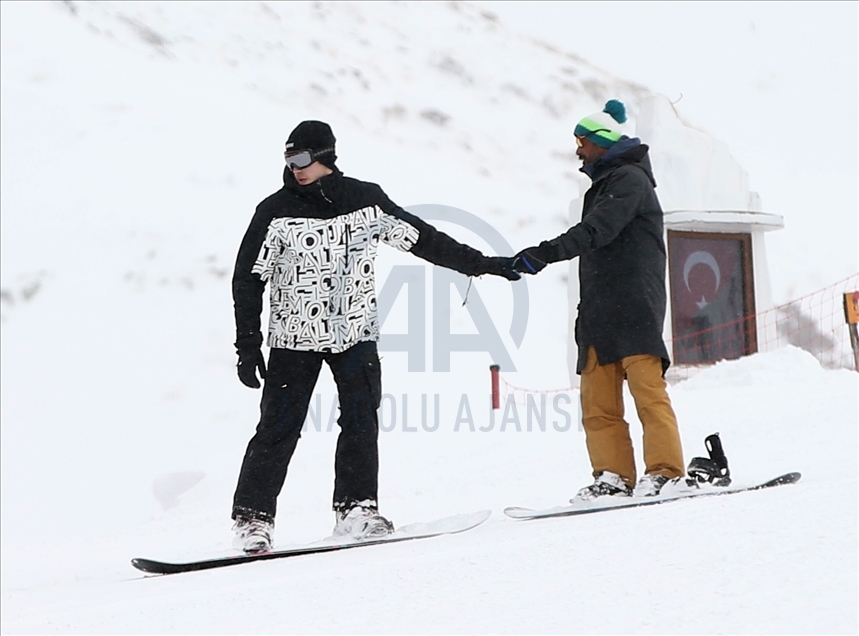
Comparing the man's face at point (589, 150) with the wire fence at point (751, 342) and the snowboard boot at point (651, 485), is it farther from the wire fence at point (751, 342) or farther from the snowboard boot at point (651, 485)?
the wire fence at point (751, 342)

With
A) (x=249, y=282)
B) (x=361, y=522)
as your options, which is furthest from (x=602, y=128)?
(x=361, y=522)

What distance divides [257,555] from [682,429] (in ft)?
15.6

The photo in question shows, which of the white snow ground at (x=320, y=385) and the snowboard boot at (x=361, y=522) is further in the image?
the snowboard boot at (x=361, y=522)

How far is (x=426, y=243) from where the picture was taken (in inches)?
149

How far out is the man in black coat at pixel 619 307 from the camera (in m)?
3.82

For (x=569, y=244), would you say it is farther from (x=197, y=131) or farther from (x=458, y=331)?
(x=197, y=131)

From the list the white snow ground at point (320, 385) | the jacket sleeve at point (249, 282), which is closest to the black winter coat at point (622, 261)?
the white snow ground at point (320, 385)

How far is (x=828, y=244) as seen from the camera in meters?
25.0

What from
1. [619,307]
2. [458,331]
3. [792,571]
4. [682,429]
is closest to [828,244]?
[458,331]

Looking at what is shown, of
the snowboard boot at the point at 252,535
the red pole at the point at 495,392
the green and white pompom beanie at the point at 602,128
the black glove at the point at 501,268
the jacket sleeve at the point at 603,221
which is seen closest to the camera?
the snowboard boot at the point at 252,535

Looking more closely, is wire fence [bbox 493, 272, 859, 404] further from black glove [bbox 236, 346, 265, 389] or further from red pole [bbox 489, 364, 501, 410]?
black glove [bbox 236, 346, 265, 389]

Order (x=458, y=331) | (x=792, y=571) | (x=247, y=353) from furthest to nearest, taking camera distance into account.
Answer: (x=458, y=331) < (x=247, y=353) < (x=792, y=571)

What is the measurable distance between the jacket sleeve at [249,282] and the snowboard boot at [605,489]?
1.42 meters

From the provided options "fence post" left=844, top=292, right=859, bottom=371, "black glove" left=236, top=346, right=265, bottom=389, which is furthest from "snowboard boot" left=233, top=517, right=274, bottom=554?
"fence post" left=844, top=292, right=859, bottom=371
